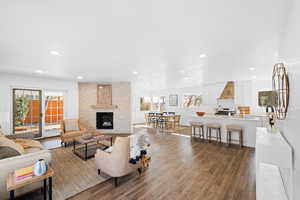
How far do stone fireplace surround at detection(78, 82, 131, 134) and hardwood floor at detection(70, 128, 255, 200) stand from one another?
10.2ft

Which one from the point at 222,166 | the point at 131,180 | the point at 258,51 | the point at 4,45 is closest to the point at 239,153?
the point at 222,166

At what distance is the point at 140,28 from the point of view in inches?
74.1

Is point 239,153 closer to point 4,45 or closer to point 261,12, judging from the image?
point 261,12

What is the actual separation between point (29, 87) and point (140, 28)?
19.4ft

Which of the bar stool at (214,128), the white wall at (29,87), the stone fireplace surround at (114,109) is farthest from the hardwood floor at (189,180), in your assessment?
the white wall at (29,87)

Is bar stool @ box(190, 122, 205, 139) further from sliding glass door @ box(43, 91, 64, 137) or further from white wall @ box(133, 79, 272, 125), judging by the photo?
sliding glass door @ box(43, 91, 64, 137)

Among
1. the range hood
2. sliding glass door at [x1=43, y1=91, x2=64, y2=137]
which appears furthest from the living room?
the range hood

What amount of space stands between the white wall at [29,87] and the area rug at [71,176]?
273 centimetres

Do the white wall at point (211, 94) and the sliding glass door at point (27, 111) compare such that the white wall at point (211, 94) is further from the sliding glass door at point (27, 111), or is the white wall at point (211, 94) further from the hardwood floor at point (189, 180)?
the sliding glass door at point (27, 111)

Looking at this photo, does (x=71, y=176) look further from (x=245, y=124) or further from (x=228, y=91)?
(x=228, y=91)

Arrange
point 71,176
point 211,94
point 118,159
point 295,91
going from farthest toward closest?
point 211,94
point 71,176
point 118,159
point 295,91

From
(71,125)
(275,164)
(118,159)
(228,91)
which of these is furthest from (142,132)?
(228,91)

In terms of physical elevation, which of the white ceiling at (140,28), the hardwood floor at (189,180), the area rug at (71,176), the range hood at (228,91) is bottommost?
the hardwood floor at (189,180)

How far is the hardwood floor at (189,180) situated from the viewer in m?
2.24
